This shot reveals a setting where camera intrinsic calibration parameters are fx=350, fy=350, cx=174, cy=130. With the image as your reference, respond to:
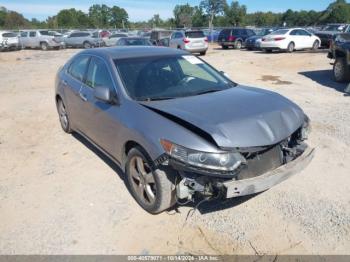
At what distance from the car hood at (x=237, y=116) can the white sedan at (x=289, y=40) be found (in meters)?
19.0

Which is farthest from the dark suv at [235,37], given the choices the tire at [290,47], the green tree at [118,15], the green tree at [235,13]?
the green tree at [118,15]

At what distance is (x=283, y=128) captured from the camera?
3.48 meters

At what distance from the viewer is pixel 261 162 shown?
335 centimetres

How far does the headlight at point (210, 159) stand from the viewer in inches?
121

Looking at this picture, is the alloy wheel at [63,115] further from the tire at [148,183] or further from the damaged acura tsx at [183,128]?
the tire at [148,183]

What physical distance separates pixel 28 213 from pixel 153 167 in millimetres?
1576

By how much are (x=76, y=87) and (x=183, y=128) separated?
8.39 ft

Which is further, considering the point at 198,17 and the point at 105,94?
the point at 198,17

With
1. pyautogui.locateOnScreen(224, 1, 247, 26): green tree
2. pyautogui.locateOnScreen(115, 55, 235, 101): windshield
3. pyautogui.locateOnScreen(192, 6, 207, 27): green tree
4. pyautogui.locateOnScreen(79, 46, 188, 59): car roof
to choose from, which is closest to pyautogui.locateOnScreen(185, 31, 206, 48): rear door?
pyautogui.locateOnScreen(79, 46, 188, 59): car roof

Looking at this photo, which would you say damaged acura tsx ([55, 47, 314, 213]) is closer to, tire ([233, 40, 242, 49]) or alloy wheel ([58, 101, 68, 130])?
alloy wheel ([58, 101, 68, 130])

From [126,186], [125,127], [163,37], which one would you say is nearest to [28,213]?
[126,186]

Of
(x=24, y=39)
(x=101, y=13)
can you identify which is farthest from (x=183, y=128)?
(x=101, y=13)

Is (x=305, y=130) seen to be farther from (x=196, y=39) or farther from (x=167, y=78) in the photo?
(x=196, y=39)

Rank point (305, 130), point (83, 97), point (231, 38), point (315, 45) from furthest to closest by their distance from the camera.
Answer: point (231, 38) → point (315, 45) → point (83, 97) → point (305, 130)
